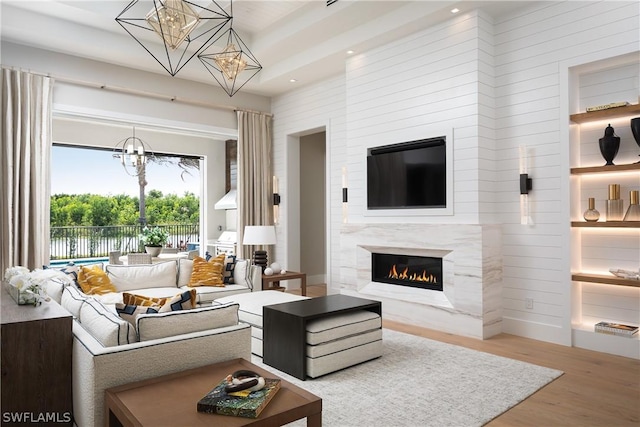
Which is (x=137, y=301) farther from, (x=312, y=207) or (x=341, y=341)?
(x=312, y=207)

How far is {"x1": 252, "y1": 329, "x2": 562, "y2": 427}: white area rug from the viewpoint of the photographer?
8.36ft

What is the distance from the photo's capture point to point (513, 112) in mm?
4336

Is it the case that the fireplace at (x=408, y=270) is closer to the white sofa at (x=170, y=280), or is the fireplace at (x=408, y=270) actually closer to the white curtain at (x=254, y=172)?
the white sofa at (x=170, y=280)

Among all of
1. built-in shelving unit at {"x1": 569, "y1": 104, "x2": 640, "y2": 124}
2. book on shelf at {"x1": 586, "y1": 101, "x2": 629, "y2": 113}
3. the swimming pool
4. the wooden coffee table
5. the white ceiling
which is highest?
the white ceiling

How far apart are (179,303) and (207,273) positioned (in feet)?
8.90

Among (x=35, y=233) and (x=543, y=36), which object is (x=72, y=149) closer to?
(x=35, y=233)

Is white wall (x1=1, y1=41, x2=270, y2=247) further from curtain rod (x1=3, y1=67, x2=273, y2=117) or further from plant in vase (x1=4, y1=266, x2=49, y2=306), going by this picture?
plant in vase (x1=4, y1=266, x2=49, y2=306)

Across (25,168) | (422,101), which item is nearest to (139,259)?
(25,168)

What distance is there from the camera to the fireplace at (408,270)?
4.64 metres

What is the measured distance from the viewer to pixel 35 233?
5.04m

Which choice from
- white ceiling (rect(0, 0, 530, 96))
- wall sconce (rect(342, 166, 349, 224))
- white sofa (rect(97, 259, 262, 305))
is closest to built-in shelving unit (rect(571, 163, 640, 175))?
white ceiling (rect(0, 0, 530, 96))

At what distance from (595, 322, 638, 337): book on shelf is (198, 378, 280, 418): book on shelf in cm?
319

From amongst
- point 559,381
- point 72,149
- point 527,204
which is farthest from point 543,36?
point 72,149

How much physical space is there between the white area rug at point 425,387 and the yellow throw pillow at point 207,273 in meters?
1.65
